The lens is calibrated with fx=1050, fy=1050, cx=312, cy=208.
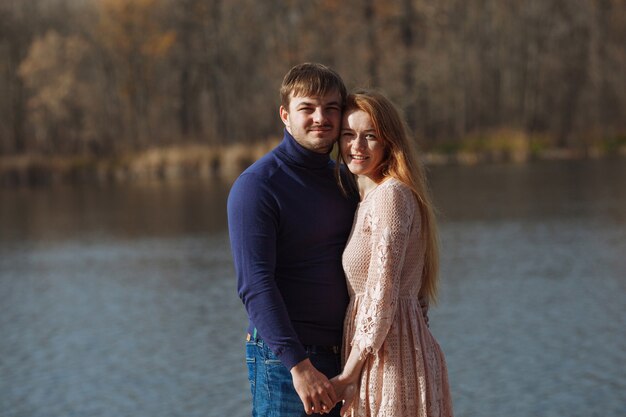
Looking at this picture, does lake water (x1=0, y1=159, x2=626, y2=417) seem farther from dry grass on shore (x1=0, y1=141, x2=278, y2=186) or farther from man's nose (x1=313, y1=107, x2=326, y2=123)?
dry grass on shore (x1=0, y1=141, x2=278, y2=186)

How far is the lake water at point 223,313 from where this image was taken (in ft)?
28.5

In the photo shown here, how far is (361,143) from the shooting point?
364 centimetres

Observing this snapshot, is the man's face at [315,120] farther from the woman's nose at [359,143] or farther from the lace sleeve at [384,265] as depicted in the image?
the lace sleeve at [384,265]

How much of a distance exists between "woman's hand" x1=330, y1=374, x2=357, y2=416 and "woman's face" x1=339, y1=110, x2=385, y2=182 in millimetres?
721

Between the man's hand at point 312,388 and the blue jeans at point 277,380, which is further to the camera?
the blue jeans at point 277,380

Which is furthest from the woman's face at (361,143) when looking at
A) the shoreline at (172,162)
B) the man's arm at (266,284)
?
the shoreline at (172,162)

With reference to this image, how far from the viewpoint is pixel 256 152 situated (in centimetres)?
3547

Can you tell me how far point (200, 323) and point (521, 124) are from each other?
3279cm

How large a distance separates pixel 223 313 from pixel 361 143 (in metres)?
8.84

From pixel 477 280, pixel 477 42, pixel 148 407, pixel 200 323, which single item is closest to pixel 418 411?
pixel 148 407

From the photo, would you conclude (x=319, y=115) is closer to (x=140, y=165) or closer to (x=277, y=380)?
(x=277, y=380)

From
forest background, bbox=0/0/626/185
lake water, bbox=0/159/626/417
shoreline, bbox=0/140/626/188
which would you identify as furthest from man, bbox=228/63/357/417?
forest background, bbox=0/0/626/185

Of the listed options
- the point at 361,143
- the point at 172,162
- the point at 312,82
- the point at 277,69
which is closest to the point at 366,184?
the point at 361,143

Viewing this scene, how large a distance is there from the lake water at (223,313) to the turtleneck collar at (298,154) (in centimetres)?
455
